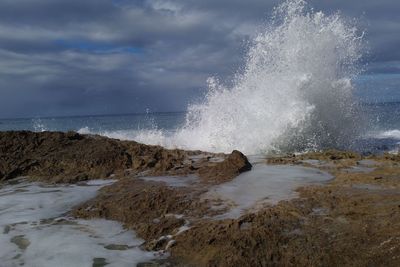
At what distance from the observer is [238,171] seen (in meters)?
6.73

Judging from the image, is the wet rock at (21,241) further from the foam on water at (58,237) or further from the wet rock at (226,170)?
the wet rock at (226,170)

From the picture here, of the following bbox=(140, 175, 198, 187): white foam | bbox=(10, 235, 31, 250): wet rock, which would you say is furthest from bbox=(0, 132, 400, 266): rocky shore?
bbox=(10, 235, 31, 250): wet rock

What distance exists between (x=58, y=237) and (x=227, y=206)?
6.01 ft

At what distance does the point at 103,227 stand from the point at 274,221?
6.10ft

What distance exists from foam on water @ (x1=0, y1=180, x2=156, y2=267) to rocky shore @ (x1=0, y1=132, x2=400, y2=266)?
203mm

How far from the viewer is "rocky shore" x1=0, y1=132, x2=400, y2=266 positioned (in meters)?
3.83

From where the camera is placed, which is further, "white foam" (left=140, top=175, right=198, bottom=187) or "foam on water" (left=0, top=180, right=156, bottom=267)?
"white foam" (left=140, top=175, right=198, bottom=187)

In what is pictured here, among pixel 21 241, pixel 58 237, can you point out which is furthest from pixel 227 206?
pixel 21 241

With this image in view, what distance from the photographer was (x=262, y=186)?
589cm

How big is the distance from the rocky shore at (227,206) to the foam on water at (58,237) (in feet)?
0.66

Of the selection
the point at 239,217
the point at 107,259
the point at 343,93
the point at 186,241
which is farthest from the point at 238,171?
the point at 343,93

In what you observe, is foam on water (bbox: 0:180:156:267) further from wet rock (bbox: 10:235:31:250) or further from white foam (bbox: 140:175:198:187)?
white foam (bbox: 140:175:198:187)

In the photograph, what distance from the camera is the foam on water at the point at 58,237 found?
405cm

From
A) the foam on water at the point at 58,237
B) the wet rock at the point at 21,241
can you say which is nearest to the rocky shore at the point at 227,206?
the foam on water at the point at 58,237
